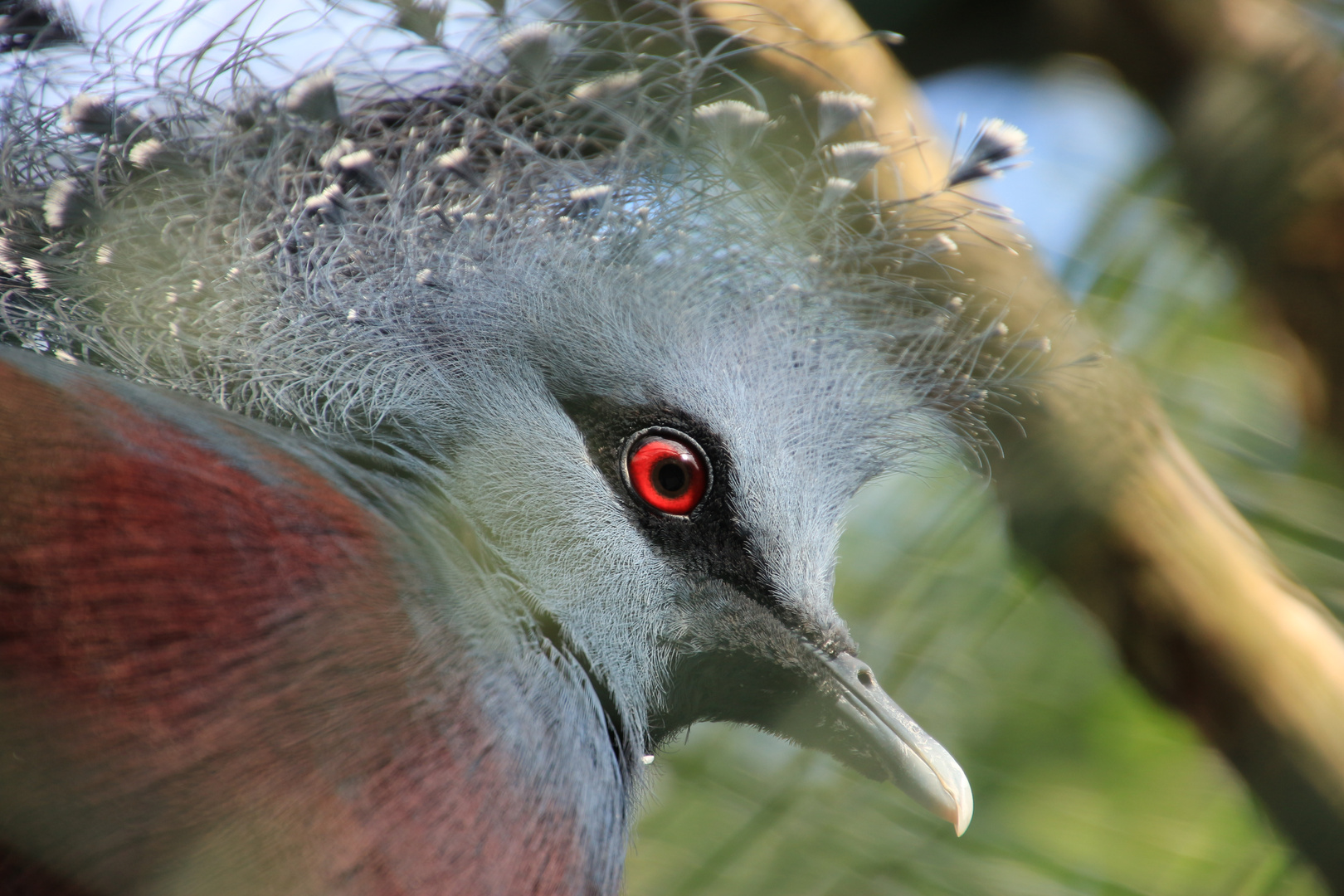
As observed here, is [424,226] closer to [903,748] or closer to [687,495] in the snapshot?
[687,495]

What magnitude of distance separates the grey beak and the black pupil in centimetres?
27

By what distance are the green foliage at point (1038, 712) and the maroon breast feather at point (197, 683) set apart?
2.06 ft

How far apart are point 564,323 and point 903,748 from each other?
63cm


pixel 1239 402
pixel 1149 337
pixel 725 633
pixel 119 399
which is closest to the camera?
pixel 119 399

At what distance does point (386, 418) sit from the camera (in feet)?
3.40

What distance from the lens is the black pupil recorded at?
1.06 m

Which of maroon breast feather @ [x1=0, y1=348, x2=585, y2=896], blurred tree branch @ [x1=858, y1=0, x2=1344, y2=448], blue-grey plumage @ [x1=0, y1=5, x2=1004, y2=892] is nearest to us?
maroon breast feather @ [x1=0, y1=348, x2=585, y2=896]

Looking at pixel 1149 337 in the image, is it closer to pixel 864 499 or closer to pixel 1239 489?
pixel 1239 489

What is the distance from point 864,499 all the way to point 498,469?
0.52 meters

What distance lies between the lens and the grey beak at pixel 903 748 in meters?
1.10

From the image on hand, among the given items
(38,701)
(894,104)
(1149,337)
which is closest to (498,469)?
(38,701)

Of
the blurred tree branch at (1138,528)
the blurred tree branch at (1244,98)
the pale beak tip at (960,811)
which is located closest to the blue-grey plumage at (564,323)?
the pale beak tip at (960,811)

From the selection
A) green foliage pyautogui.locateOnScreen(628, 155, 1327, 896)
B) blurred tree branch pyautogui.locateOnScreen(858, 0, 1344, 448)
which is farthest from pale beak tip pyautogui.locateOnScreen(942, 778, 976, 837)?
blurred tree branch pyautogui.locateOnScreen(858, 0, 1344, 448)

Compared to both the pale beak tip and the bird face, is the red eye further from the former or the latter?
the pale beak tip
